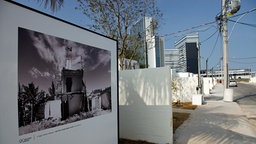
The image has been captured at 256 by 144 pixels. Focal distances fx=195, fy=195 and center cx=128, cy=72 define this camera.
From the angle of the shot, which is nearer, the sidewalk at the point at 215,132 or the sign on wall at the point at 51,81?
the sign on wall at the point at 51,81

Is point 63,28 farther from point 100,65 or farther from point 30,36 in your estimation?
point 100,65

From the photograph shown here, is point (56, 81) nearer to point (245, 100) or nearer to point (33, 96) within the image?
point (33, 96)

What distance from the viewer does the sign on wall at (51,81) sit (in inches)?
95.7

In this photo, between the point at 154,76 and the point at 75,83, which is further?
the point at 154,76

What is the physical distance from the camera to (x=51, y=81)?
3.00 m

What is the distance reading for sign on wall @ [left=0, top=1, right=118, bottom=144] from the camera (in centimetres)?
243

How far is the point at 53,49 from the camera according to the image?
9.96 feet

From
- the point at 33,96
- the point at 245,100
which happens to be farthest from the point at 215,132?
the point at 245,100

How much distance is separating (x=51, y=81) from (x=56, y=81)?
0.31ft

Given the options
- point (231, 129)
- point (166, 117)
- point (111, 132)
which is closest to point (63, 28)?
point (111, 132)

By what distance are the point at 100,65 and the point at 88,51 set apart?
0.46m

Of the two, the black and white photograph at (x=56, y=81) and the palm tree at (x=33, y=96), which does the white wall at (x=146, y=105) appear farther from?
the palm tree at (x=33, y=96)

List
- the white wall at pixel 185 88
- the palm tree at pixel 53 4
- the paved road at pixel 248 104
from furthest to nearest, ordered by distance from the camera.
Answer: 1. the white wall at pixel 185 88
2. the paved road at pixel 248 104
3. the palm tree at pixel 53 4

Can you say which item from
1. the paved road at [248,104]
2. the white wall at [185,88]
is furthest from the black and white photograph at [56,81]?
the white wall at [185,88]
